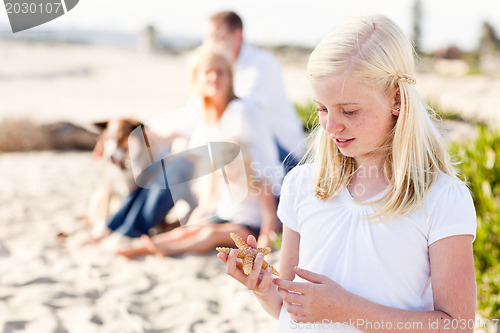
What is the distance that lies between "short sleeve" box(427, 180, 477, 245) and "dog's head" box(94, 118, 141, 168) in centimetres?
336

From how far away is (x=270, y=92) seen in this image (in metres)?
5.07

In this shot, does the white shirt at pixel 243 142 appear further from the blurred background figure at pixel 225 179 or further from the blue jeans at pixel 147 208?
the blue jeans at pixel 147 208

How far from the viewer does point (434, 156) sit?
145 cm

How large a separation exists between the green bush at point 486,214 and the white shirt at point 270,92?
1597 millimetres

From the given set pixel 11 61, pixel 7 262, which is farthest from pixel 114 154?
pixel 11 61

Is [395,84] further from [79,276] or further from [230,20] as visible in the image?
[230,20]

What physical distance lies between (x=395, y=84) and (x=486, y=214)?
2292 millimetres

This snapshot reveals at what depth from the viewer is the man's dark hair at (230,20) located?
4.87m

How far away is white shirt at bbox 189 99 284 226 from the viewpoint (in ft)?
13.6

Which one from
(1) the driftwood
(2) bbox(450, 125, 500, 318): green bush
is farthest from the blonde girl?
(1) the driftwood

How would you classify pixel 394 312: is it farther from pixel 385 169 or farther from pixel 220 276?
pixel 220 276

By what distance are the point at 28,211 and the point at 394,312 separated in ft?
14.5

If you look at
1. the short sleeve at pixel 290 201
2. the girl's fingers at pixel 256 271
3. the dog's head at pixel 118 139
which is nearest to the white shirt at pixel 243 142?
the dog's head at pixel 118 139

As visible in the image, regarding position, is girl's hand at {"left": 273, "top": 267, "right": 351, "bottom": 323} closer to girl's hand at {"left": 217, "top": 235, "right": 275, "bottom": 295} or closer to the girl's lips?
girl's hand at {"left": 217, "top": 235, "right": 275, "bottom": 295}
